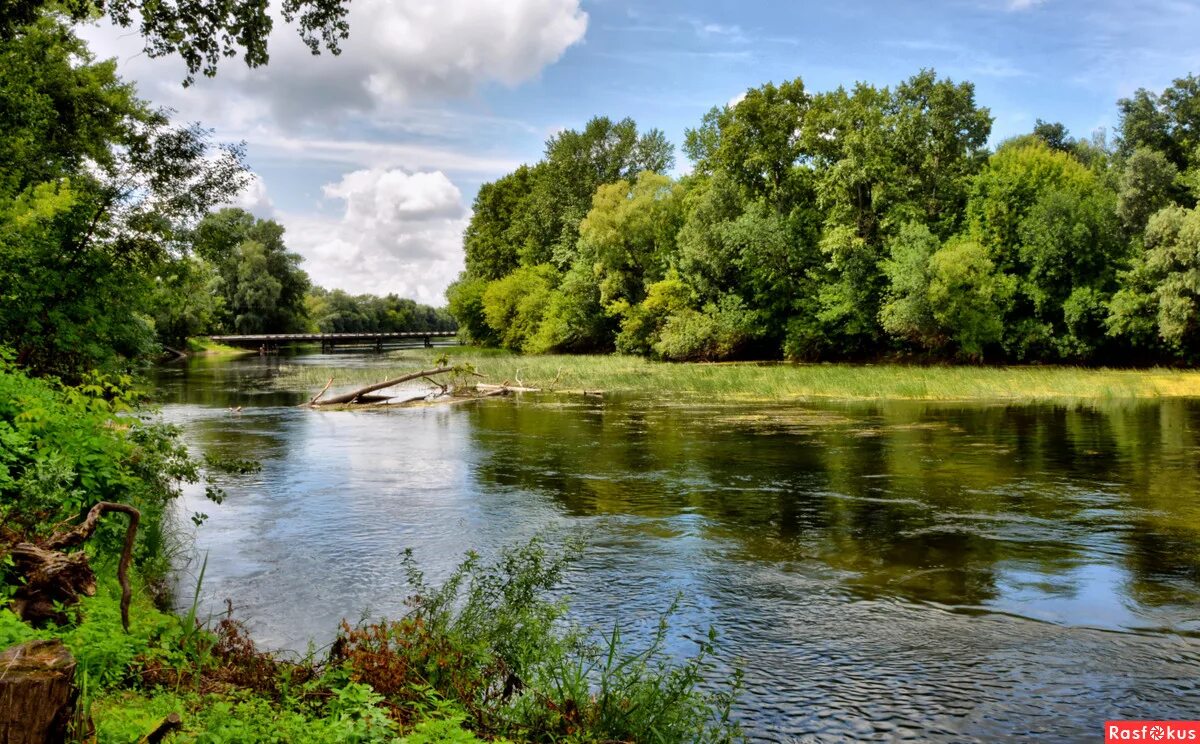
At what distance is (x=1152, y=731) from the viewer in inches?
269

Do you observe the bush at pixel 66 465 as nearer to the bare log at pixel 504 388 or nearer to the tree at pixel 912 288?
the bare log at pixel 504 388

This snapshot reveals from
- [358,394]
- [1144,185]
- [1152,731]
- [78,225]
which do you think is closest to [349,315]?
[358,394]

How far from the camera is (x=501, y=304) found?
3366 inches

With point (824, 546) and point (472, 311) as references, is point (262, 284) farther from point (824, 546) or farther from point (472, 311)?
point (824, 546)

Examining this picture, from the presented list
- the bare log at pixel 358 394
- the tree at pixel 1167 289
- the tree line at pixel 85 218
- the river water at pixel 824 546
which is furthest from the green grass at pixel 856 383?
the tree line at pixel 85 218

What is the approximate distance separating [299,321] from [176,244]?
103969mm

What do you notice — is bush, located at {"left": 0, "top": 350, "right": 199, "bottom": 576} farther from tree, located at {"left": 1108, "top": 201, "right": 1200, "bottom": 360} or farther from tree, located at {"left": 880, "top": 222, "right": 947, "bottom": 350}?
tree, located at {"left": 1108, "top": 201, "right": 1200, "bottom": 360}

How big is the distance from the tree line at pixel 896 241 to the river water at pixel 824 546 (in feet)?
83.4

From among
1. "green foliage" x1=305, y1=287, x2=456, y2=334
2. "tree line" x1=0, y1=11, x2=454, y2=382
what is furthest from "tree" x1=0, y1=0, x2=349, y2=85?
"green foliage" x1=305, y1=287, x2=456, y2=334

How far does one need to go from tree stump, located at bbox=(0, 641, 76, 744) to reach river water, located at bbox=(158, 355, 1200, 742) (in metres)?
4.85

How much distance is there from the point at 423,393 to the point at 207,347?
65.3 metres

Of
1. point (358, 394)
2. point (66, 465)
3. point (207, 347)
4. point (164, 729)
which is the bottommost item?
point (164, 729)

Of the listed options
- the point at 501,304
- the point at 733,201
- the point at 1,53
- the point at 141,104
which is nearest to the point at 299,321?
the point at 501,304

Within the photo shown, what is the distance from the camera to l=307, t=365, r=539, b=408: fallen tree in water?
34625 millimetres
